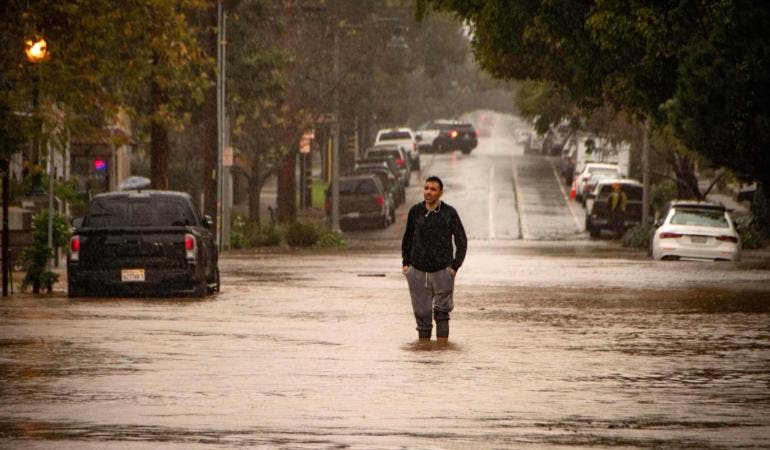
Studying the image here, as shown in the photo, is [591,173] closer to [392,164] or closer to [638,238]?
[392,164]

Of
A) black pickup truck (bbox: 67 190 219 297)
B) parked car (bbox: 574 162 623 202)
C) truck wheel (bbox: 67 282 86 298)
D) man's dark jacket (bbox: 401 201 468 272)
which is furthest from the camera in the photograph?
parked car (bbox: 574 162 623 202)

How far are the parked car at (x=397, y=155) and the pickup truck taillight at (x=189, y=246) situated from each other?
49595mm

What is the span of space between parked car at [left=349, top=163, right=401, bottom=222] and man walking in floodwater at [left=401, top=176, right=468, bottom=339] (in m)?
44.6

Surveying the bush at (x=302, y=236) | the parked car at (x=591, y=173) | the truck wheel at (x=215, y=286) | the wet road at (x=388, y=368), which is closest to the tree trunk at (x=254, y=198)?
the bush at (x=302, y=236)

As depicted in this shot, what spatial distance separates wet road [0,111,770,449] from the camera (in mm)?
11922

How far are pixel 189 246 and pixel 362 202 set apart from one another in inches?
1440

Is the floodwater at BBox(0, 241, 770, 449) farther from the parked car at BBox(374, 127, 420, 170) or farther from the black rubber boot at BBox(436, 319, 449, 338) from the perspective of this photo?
the parked car at BBox(374, 127, 420, 170)

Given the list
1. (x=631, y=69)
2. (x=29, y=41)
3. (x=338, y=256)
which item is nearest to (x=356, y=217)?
(x=338, y=256)

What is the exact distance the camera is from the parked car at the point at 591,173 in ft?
244

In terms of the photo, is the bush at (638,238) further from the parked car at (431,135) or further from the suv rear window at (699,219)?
the parked car at (431,135)

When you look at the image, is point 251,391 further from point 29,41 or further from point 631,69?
point 631,69

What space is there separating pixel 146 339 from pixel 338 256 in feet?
81.1

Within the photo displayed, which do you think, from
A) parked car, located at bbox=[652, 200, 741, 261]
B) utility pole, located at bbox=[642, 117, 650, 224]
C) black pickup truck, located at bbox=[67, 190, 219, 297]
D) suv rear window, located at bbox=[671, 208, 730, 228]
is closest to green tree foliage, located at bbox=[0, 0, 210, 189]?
black pickup truck, located at bbox=[67, 190, 219, 297]

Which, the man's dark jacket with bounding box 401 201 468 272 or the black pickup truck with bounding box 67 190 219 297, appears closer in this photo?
the man's dark jacket with bounding box 401 201 468 272
